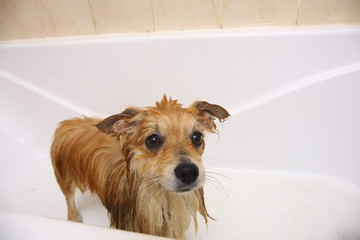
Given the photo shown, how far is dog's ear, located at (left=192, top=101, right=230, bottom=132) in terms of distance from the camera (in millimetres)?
1041

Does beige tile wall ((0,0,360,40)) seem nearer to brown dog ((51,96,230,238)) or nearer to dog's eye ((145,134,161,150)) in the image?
brown dog ((51,96,230,238))

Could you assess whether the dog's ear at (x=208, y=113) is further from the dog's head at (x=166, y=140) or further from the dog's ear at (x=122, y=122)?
the dog's ear at (x=122, y=122)

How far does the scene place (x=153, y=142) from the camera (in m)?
1.00

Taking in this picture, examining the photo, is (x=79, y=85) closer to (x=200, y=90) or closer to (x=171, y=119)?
(x=200, y=90)

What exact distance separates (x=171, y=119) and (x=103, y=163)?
14.9 inches

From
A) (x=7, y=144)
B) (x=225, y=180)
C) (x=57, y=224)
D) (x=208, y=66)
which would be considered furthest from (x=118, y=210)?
(x=7, y=144)

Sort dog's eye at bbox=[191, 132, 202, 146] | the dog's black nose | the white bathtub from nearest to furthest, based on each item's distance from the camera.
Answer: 1. the dog's black nose
2. dog's eye at bbox=[191, 132, 202, 146]
3. the white bathtub

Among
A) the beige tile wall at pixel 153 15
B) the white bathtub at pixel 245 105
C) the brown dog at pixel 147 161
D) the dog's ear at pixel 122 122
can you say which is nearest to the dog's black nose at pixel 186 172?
the brown dog at pixel 147 161

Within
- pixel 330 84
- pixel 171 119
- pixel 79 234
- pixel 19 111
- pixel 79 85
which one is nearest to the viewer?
pixel 79 234

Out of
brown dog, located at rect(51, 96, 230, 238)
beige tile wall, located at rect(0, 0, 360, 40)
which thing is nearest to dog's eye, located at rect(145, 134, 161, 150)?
brown dog, located at rect(51, 96, 230, 238)

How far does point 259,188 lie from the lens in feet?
5.60

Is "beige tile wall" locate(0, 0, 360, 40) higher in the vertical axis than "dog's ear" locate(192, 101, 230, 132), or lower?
higher

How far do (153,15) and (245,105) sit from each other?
0.79 meters

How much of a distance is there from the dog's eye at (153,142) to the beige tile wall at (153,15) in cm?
99
